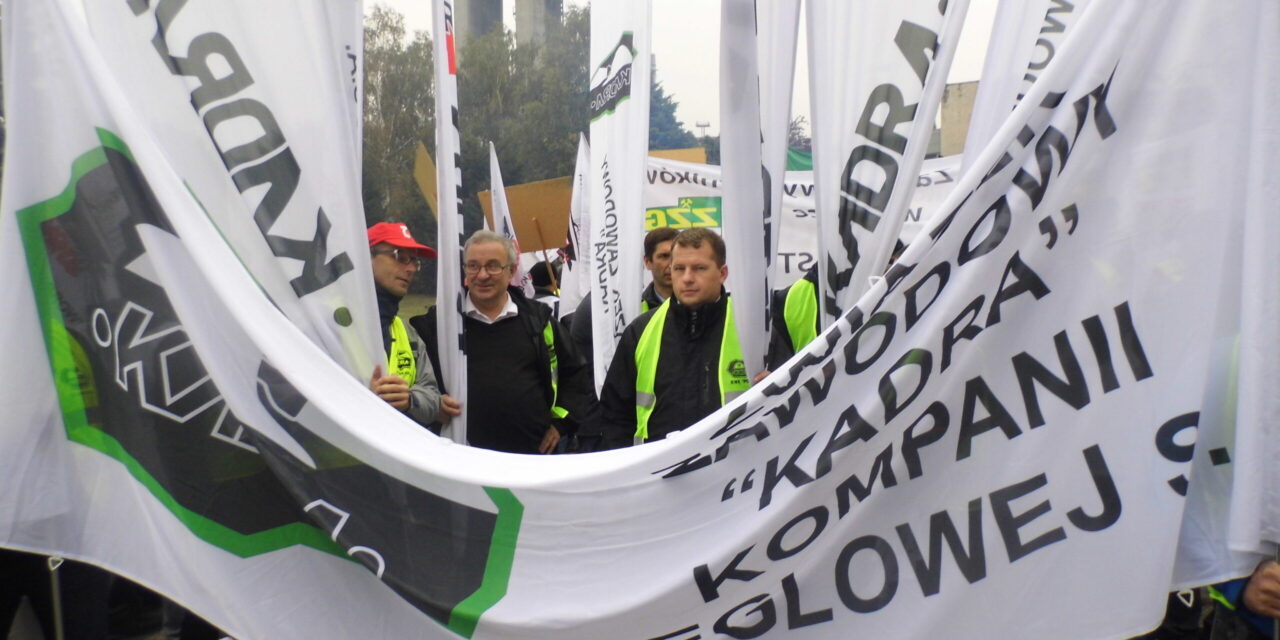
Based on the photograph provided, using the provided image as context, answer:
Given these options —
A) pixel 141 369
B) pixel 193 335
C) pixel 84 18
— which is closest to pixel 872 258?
pixel 193 335

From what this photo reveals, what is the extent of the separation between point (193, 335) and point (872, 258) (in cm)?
175

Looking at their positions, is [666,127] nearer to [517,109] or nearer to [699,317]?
[517,109]

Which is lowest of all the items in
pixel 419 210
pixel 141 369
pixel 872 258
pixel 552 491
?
pixel 419 210

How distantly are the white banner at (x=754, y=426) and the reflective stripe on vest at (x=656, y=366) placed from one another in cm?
95

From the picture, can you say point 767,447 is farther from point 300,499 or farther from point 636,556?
point 300,499

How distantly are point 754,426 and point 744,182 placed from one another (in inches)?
32.9

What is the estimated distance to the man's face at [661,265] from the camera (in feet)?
17.2

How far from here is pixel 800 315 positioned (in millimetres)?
3504

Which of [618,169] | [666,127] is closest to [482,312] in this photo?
[618,169]

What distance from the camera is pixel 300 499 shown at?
2582mm

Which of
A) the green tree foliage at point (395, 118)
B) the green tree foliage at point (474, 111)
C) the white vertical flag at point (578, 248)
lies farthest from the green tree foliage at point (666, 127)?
the white vertical flag at point (578, 248)

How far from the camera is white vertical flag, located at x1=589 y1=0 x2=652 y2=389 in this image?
197 inches

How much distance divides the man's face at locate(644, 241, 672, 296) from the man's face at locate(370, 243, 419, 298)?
65.1 inches

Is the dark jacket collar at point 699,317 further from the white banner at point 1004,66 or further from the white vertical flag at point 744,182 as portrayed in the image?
the white banner at point 1004,66
